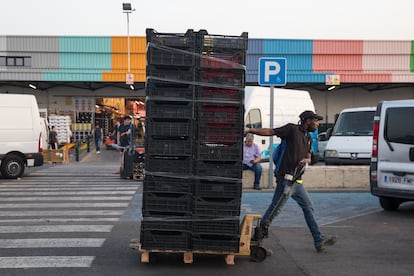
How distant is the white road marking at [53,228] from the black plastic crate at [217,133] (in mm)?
2950

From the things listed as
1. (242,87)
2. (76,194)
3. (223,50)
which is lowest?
(76,194)

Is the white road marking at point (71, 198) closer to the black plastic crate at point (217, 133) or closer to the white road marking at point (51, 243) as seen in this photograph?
the white road marking at point (51, 243)

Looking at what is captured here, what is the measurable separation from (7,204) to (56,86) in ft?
82.5

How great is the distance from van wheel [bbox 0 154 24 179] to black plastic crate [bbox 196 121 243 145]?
1115 centimetres

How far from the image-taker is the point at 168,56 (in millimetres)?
5641

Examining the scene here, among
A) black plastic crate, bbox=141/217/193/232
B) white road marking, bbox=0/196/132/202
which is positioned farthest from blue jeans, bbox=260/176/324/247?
white road marking, bbox=0/196/132/202

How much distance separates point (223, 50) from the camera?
5.69 metres

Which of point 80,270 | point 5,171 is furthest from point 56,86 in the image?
point 80,270

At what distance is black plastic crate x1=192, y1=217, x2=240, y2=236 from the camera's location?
5641 millimetres

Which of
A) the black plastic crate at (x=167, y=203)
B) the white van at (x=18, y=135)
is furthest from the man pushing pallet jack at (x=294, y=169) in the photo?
the white van at (x=18, y=135)

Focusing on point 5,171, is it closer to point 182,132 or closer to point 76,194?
point 76,194

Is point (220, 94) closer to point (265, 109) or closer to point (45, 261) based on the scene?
point (45, 261)

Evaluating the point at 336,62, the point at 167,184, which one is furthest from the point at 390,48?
the point at 167,184

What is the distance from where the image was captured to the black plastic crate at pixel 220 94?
5703 mm
